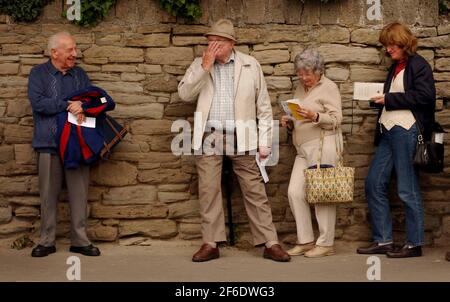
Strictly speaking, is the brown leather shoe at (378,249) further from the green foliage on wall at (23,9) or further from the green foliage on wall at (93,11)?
the green foliage on wall at (23,9)

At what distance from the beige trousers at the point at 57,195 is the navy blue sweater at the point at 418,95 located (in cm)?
276

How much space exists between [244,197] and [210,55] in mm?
1285

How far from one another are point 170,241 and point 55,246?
105 centimetres

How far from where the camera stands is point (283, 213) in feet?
28.0

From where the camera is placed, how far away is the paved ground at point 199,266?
7.28 meters

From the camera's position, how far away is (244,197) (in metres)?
8.12

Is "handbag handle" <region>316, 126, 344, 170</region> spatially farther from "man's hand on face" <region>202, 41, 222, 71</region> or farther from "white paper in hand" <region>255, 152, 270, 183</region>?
"man's hand on face" <region>202, 41, 222, 71</region>

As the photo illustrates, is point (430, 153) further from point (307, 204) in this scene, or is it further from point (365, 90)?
point (307, 204)

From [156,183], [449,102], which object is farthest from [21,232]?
[449,102]

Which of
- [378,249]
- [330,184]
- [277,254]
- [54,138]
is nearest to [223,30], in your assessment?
[330,184]

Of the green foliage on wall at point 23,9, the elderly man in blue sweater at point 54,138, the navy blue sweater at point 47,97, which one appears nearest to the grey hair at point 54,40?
the elderly man in blue sweater at point 54,138

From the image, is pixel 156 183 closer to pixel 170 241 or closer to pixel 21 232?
pixel 170 241

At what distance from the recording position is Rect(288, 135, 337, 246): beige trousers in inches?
316
